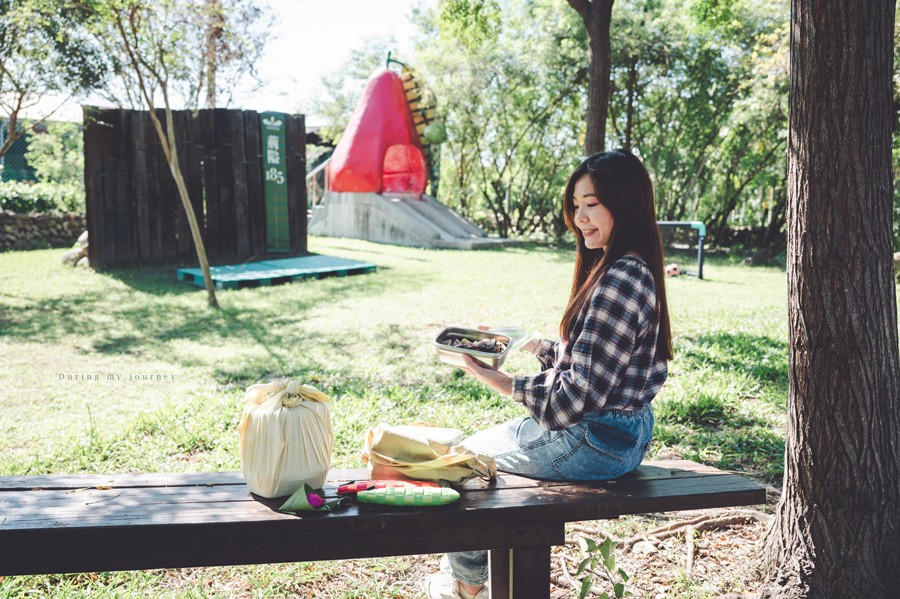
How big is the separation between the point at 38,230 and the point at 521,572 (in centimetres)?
1740

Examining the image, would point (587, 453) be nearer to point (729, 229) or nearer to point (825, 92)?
point (825, 92)

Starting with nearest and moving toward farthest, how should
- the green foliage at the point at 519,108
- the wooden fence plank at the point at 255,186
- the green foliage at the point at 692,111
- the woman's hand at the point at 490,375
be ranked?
the woman's hand at the point at 490,375
the wooden fence plank at the point at 255,186
the green foliage at the point at 692,111
the green foliage at the point at 519,108

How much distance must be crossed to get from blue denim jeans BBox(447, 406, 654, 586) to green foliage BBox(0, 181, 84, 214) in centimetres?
1760

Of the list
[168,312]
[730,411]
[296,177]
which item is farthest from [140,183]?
[730,411]

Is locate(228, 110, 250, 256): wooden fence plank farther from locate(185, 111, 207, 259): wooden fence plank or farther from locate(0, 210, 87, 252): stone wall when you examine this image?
locate(0, 210, 87, 252): stone wall

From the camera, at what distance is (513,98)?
786 inches

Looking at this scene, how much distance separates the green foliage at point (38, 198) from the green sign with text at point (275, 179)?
7.33 m

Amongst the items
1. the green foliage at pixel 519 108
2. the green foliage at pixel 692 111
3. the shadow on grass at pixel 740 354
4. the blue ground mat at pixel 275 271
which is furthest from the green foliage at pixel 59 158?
the shadow on grass at pixel 740 354

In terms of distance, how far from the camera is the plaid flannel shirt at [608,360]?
6.76 feet

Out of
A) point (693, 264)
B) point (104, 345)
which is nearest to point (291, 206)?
point (104, 345)

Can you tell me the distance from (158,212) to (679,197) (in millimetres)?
14337

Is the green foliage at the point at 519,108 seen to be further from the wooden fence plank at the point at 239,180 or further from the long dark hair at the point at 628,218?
the long dark hair at the point at 628,218

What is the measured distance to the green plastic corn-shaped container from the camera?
1951 millimetres

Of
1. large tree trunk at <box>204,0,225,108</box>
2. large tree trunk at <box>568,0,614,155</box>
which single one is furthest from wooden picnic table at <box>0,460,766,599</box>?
large tree trunk at <box>204,0,225,108</box>
